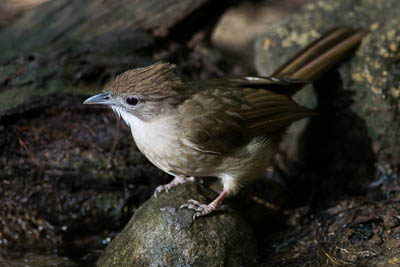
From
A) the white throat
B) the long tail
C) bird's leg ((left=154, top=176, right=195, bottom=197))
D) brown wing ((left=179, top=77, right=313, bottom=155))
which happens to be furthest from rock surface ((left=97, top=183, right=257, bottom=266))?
the long tail

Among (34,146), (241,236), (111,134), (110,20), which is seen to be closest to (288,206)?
(241,236)

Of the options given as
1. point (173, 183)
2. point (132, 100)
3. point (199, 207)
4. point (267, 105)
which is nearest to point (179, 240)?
point (199, 207)

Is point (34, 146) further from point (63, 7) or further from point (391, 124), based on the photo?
point (391, 124)

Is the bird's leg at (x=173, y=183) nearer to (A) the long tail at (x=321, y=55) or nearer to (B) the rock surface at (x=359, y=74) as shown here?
(A) the long tail at (x=321, y=55)

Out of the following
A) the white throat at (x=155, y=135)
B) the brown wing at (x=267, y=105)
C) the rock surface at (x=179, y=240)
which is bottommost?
the rock surface at (x=179, y=240)

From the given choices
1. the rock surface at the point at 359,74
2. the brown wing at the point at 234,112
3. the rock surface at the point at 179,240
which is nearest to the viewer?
the rock surface at the point at 179,240

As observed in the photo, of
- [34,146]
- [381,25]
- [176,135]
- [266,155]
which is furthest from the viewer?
[381,25]

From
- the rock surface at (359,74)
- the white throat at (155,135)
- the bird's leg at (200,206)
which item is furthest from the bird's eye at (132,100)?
the rock surface at (359,74)
